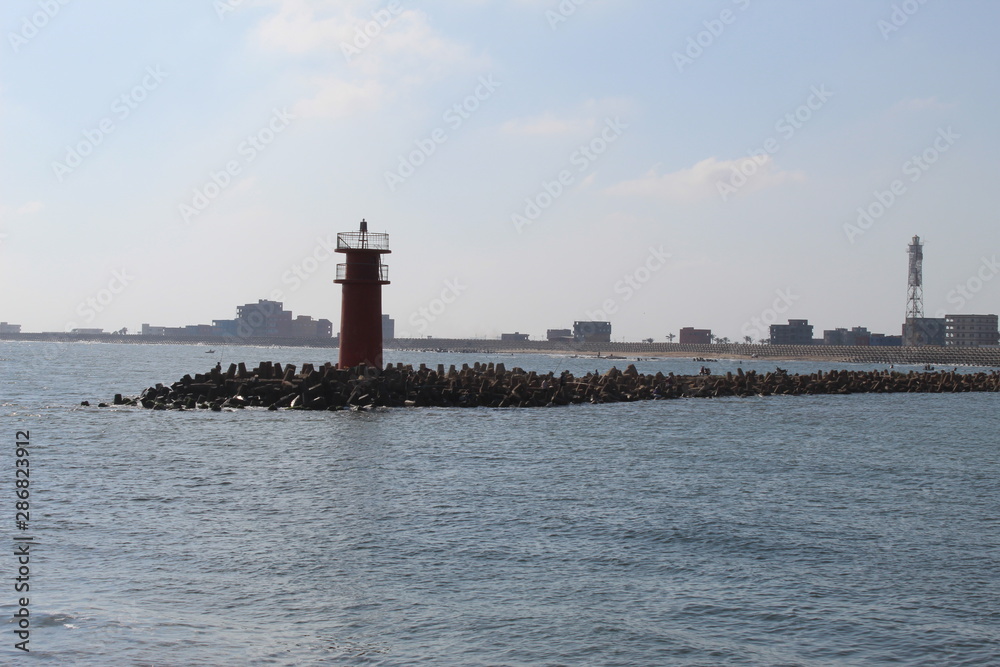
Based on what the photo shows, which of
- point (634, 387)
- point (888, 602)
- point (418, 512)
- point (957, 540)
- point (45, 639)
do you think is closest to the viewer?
point (45, 639)

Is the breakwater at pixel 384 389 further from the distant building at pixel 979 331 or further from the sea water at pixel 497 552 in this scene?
the distant building at pixel 979 331

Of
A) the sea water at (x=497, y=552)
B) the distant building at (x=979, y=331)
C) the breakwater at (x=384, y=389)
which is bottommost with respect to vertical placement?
the sea water at (x=497, y=552)

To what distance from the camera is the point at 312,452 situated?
23.3m

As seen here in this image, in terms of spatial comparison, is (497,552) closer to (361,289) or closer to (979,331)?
(361,289)

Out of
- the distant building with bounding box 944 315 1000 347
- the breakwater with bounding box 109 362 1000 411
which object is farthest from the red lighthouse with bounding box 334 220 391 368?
the distant building with bounding box 944 315 1000 347

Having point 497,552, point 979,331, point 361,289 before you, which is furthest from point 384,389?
point 979,331

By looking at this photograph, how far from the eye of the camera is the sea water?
30.8ft

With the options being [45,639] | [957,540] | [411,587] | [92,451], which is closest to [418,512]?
[411,587]

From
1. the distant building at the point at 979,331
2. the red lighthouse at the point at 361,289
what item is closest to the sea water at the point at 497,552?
the red lighthouse at the point at 361,289

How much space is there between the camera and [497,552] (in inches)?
513

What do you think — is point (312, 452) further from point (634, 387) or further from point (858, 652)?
point (634, 387)

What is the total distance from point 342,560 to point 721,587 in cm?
498

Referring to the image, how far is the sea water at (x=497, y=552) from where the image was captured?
30.8 ft

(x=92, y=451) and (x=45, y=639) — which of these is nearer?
(x=45, y=639)
